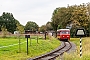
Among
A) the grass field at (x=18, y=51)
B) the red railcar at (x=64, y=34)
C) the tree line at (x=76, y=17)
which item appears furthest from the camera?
the tree line at (x=76, y=17)

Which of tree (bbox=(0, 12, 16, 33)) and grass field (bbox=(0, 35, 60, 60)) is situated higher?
tree (bbox=(0, 12, 16, 33))

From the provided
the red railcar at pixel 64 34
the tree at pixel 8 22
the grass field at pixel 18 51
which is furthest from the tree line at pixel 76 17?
the grass field at pixel 18 51

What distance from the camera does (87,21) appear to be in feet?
245

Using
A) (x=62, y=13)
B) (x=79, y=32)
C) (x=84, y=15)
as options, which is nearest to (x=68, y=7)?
(x=62, y=13)

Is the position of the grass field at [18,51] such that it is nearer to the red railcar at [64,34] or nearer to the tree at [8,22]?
the red railcar at [64,34]

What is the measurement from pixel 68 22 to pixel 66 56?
208ft

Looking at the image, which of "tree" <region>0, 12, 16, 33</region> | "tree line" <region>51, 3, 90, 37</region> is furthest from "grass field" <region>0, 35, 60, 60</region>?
"tree" <region>0, 12, 16, 33</region>

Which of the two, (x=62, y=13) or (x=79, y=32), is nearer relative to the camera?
(x=79, y=32)

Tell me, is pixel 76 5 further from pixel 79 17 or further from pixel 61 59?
pixel 61 59

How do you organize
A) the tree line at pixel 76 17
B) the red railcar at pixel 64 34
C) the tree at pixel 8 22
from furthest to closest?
the tree at pixel 8 22 < the tree line at pixel 76 17 < the red railcar at pixel 64 34

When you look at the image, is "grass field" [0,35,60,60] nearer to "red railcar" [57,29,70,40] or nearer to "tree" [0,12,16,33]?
"red railcar" [57,29,70,40]

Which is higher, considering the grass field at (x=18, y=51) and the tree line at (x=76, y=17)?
the tree line at (x=76, y=17)

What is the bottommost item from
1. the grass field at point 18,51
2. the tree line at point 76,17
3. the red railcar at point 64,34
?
the grass field at point 18,51

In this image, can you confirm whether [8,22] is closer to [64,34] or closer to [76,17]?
[76,17]
